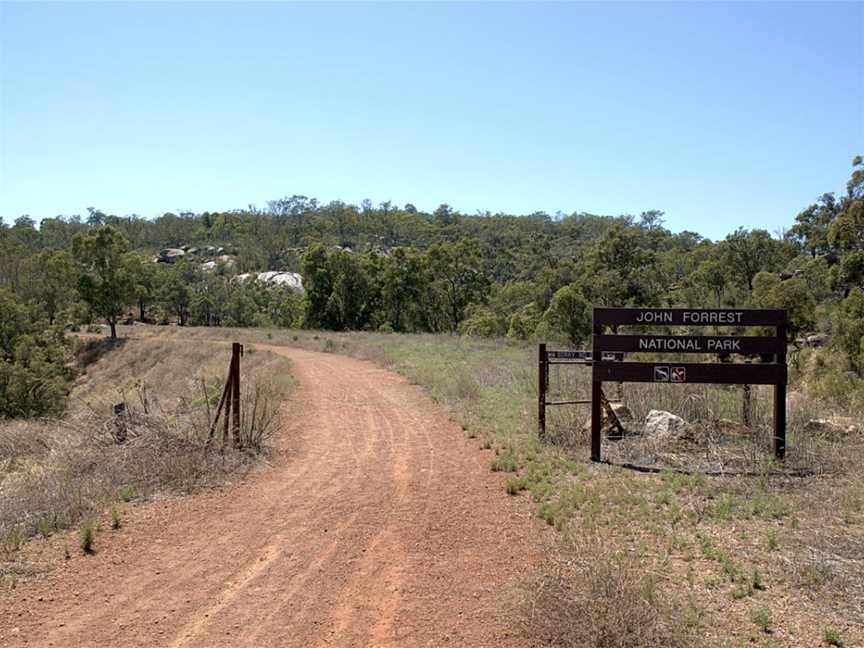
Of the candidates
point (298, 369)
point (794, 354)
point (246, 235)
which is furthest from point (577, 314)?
point (246, 235)

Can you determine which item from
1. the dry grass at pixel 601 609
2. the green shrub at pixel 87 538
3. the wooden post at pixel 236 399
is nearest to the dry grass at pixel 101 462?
the wooden post at pixel 236 399

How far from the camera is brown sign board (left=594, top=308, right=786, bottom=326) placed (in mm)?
9609

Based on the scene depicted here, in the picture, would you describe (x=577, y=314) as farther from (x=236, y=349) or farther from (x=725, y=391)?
(x=236, y=349)

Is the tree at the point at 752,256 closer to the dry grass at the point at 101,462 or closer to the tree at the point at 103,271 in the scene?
the dry grass at the point at 101,462

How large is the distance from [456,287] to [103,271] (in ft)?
105

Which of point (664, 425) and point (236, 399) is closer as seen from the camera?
point (236, 399)

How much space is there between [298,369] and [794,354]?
1671 cm

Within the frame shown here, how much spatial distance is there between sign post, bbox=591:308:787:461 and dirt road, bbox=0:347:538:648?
8.05 feet

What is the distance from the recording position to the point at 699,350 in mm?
9586

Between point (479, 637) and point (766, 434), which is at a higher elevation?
point (766, 434)

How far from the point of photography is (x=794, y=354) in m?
22.6

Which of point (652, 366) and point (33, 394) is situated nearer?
point (652, 366)

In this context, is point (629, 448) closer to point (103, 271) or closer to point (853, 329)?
point (853, 329)

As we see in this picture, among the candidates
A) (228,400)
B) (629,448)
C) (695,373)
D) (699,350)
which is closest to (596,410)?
(629,448)
